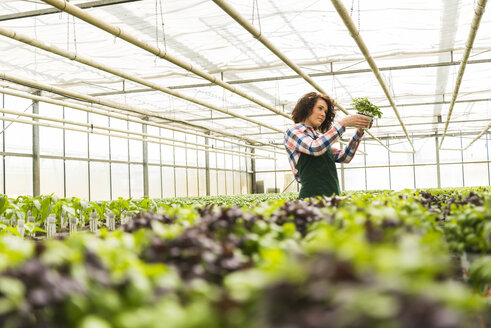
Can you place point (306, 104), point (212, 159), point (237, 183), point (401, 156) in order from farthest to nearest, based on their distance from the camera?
1. point (237, 183)
2. point (401, 156)
3. point (212, 159)
4. point (306, 104)

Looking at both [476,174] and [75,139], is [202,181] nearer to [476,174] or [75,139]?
[75,139]

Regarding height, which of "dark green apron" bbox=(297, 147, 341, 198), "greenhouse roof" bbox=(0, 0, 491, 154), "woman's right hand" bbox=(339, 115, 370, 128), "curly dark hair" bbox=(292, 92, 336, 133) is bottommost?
"dark green apron" bbox=(297, 147, 341, 198)

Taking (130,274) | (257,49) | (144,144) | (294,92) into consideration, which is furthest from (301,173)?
(144,144)

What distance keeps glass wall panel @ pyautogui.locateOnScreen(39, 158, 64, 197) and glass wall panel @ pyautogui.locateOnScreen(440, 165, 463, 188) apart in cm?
1977

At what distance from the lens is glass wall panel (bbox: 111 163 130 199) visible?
1623cm

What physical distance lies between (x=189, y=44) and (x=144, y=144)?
9.69 m

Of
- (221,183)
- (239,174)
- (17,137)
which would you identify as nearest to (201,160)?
(221,183)

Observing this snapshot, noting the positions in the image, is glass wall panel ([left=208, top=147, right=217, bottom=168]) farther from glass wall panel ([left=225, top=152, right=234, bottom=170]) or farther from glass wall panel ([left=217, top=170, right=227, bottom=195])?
glass wall panel ([left=225, top=152, right=234, bottom=170])

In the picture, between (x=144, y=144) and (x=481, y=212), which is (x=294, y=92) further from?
(x=481, y=212)

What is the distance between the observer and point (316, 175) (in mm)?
3711

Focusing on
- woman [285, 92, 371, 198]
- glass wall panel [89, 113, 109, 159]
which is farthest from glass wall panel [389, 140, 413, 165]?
woman [285, 92, 371, 198]

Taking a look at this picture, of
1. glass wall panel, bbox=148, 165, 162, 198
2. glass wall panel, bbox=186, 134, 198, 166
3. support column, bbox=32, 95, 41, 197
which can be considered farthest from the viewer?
glass wall panel, bbox=186, 134, 198, 166

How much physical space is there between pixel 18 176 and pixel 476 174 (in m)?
22.1

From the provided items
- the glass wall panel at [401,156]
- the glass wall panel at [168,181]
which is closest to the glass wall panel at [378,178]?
the glass wall panel at [401,156]
